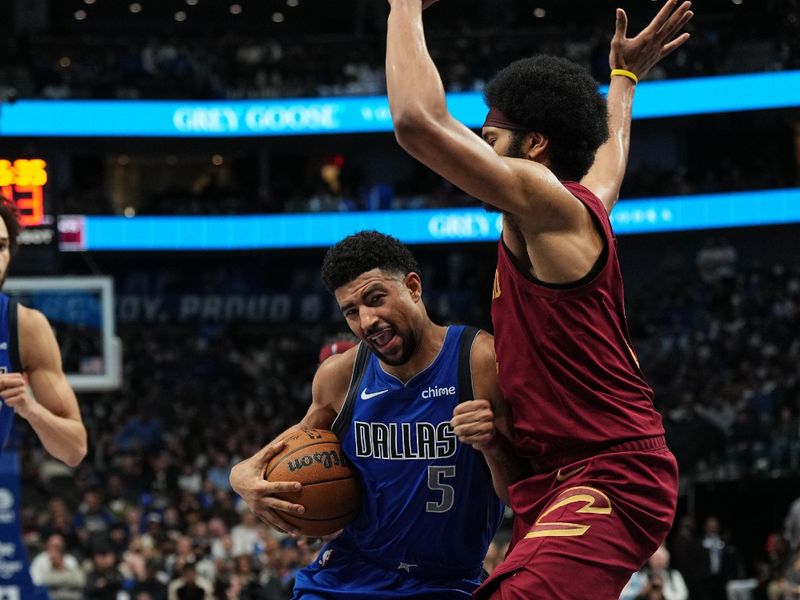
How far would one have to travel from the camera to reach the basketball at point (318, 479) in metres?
4.18

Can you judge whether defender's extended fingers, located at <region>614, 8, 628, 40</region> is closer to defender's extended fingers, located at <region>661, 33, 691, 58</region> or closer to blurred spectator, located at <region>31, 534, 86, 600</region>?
defender's extended fingers, located at <region>661, 33, 691, 58</region>

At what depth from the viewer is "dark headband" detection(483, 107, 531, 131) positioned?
3.71 metres

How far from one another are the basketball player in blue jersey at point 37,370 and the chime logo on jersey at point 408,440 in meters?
1.63

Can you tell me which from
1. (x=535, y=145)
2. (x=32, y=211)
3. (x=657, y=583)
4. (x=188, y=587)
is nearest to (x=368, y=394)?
(x=535, y=145)

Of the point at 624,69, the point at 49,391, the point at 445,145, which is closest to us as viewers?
the point at 445,145

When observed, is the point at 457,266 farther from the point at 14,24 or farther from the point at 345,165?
the point at 14,24

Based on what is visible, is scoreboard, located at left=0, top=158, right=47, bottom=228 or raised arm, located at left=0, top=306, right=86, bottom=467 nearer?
raised arm, located at left=0, top=306, right=86, bottom=467

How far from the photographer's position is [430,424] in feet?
13.7

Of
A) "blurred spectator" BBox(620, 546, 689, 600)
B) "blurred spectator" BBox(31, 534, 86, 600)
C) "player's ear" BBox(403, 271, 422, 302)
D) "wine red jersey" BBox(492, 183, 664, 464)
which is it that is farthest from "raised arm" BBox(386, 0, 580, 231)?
"blurred spectator" BBox(31, 534, 86, 600)

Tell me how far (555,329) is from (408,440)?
852mm

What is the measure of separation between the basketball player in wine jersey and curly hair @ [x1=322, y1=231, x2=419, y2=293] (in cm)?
51

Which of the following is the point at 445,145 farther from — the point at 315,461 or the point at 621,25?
the point at 621,25

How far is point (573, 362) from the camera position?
3557 millimetres

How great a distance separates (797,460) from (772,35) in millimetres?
12051
